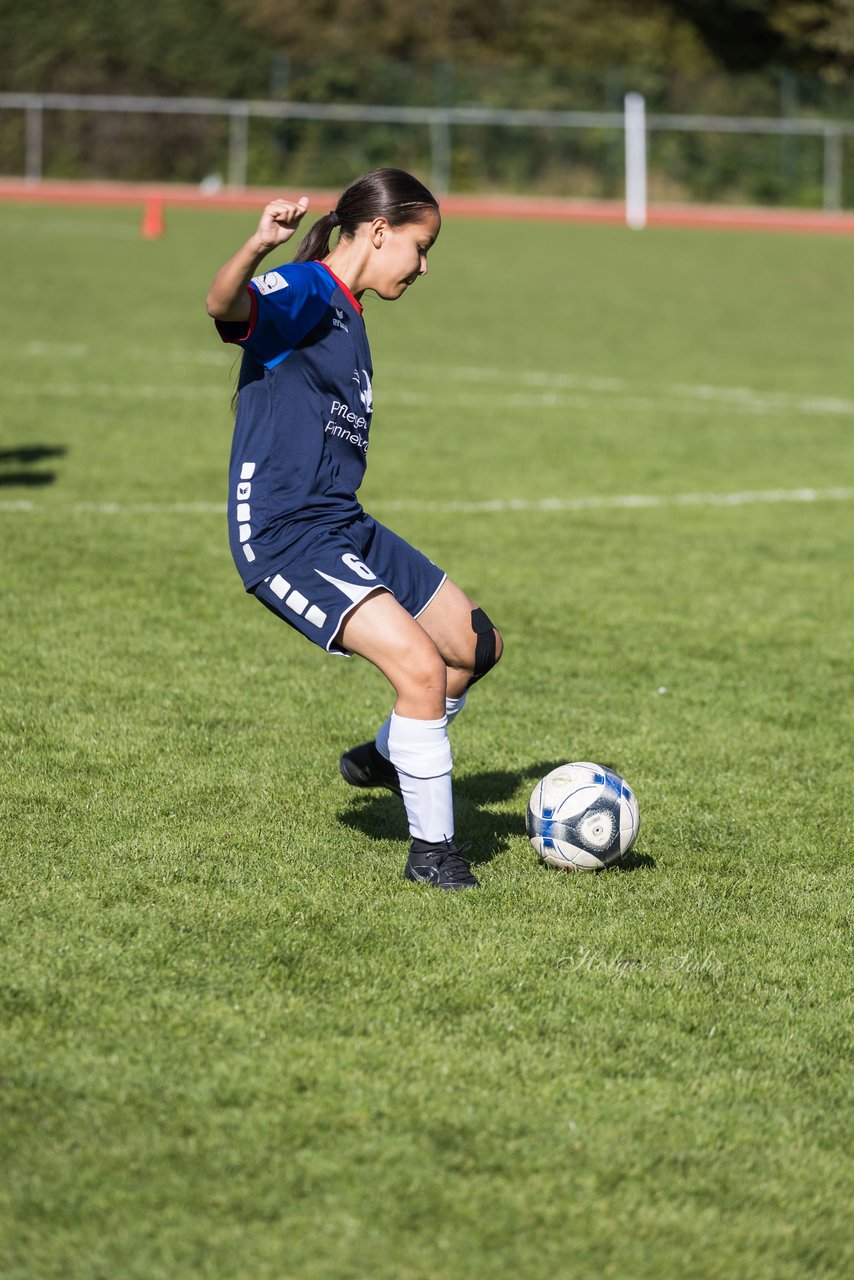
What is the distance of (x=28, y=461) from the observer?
35.7 feet

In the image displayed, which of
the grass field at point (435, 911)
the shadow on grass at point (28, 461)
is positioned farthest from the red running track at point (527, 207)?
the grass field at point (435, 911)

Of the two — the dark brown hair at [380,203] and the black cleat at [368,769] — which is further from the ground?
the dark brown hair at [380,203]

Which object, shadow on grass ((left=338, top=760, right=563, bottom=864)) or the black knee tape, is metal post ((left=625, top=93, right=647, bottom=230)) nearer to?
shadow on grass ((left=338, top=760, right=563, bottom=864))

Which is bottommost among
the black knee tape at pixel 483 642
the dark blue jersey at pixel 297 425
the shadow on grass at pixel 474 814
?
the shadow on grass at pixel 474 814

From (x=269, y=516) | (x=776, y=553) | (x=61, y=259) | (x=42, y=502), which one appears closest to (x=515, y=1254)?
(x=269, y=516)

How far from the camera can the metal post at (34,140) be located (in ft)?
130

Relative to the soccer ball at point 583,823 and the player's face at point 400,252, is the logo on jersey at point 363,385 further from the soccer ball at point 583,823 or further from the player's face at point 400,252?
the soccer ball at point 583,823

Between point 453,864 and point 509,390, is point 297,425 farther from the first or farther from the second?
point 509,390

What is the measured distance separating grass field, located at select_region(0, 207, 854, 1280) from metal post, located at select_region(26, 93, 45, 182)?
100 ft

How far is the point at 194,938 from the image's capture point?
4.14 m

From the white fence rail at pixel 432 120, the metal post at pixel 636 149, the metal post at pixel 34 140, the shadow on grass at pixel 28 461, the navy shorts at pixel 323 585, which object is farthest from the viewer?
the metal post at pixel 34 140

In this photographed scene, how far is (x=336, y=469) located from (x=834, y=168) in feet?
121

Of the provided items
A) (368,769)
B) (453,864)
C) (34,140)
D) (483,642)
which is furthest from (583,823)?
(34,140)

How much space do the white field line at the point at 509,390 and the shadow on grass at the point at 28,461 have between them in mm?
2307
